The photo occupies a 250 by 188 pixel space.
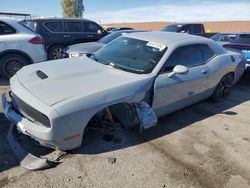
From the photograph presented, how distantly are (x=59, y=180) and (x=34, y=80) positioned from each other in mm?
1389

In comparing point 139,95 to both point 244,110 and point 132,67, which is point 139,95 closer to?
point 132,67

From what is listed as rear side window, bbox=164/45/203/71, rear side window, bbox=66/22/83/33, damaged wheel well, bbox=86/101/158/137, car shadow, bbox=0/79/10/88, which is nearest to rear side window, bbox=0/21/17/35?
car shadow, bbox=0/79/10/88

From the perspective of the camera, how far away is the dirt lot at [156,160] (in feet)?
9.80

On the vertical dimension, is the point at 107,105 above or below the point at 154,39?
below

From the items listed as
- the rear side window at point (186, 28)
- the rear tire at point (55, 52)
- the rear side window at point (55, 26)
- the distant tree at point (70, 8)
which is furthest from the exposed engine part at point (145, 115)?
the distant tree at point (70, 8)

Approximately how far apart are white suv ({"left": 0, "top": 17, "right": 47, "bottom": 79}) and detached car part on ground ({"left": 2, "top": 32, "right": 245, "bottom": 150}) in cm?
266

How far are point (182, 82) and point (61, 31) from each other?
6821 millimetres

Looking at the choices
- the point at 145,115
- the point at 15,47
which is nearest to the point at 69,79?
the point at 145,115

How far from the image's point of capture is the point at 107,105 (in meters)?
3.29

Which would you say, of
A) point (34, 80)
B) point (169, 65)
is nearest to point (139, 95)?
point (169, 65)

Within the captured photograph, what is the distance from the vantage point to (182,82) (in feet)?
14.1

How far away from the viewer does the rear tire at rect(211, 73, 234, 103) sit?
18.3 feet

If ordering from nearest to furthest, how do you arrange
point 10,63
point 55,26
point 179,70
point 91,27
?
point 179,70 → point 10,63 → point 55,26 → point 91,27

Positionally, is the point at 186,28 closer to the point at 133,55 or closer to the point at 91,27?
the point at 91,27
